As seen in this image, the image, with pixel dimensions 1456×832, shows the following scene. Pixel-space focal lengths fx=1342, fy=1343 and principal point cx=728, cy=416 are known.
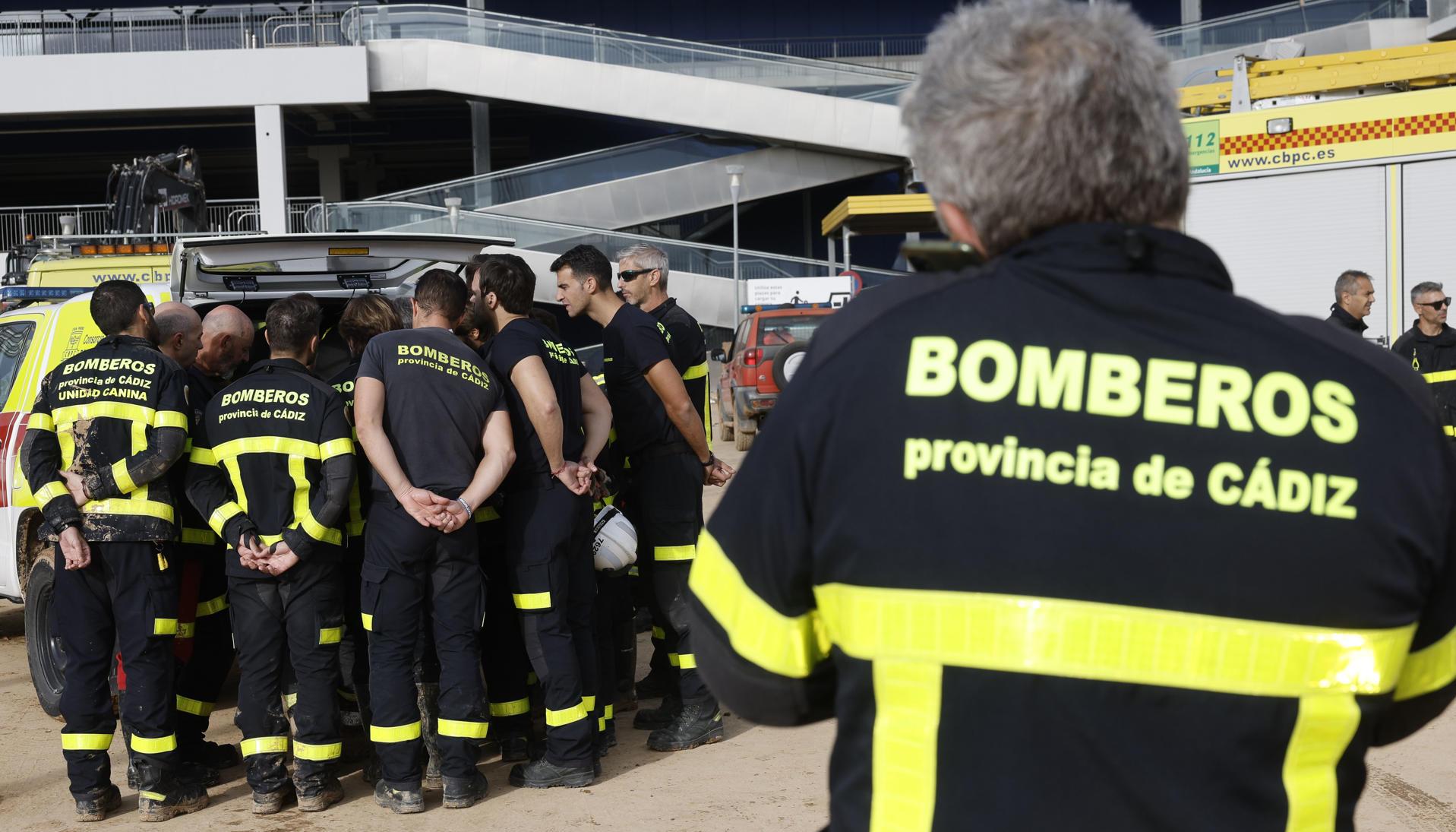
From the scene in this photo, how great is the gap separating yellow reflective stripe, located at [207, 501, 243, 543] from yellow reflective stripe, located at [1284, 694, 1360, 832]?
14.6 feet

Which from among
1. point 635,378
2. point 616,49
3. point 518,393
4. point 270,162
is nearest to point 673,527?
point 635,378

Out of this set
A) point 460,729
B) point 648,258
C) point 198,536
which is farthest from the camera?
point 648,258

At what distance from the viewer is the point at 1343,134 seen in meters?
9.66

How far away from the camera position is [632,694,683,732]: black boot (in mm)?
6004

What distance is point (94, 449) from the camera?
203 inches

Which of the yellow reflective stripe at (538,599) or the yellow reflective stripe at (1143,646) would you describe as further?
the yellow reflective stripe at (538,599)

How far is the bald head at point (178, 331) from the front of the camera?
5.62 m

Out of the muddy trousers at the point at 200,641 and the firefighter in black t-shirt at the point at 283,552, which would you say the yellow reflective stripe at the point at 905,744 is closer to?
the firefighter in black t-shirt at the point at 283,552

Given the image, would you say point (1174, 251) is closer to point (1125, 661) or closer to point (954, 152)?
point (954, 152)

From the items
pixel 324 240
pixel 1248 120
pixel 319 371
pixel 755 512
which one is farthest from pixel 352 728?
pixel 1248 120

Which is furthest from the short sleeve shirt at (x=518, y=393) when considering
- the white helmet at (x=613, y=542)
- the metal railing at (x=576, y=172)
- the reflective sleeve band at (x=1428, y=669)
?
the metal railing at (x=576, y=172)

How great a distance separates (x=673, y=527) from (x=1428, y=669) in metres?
4.53

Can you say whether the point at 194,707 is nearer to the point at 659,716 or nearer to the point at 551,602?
the point at 551,602

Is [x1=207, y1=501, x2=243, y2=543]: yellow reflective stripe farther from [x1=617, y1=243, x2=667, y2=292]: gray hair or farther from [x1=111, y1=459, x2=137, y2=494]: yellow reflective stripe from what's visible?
[x1=617, y1=243, x2=667, y2=292]: gray hair
